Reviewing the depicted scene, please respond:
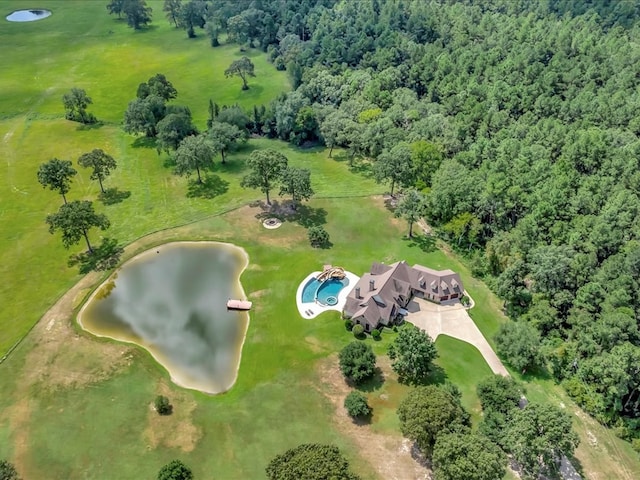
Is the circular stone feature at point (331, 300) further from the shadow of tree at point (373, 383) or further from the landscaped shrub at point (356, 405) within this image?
the landscaped shrub at point (356, 405)

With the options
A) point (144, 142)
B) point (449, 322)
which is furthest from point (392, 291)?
point (144, 142)

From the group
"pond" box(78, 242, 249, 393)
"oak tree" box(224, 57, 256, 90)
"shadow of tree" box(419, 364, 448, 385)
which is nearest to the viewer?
"shadow of tree" box(419, 364, 448, 385)

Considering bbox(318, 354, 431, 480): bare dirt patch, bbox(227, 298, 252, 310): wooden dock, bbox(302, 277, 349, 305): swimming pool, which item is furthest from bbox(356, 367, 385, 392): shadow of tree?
bbox(227, 298, 252, 310): wooden dock

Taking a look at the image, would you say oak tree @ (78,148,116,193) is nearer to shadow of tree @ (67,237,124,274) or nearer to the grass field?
the grass field

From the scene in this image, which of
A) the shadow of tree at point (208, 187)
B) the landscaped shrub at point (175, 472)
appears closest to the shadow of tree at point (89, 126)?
the shadow of tree at point (208, 187)

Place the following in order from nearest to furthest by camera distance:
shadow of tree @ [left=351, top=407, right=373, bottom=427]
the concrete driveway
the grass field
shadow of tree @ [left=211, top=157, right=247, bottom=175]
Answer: the grass field < shadow of tree @ [left=351, top=407, right=373, bottom=427] < the concrete driveway < shadow of tree @ [left=211, top=157, right=247, bottom=175]

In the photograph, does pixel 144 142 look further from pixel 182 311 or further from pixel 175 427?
pixel 175 427

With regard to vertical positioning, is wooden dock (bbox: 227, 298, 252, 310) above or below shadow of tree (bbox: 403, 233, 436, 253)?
below
